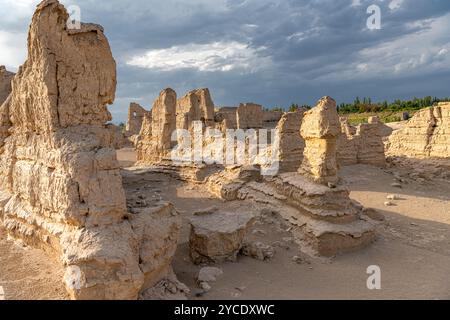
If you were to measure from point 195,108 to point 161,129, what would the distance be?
4.36 metres

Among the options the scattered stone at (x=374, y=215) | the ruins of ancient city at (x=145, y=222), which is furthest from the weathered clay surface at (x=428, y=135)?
the scattered stone at (x=374, y=215)

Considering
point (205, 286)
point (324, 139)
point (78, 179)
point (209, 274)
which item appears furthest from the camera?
point (324, 139)

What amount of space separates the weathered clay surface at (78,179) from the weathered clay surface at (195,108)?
555 inches

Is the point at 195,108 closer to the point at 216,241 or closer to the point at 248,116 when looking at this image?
the point at 248,116

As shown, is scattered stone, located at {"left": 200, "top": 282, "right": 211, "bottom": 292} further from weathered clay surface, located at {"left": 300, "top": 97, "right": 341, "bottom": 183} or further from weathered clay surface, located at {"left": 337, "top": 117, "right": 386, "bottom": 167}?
weathered clay surface, located at {"left": 337, "top": 117, "right": 386, "bottom": 167}

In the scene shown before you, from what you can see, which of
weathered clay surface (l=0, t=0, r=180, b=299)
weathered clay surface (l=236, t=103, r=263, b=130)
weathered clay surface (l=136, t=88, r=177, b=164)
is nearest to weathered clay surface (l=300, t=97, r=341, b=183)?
weathered clay surface (l=0, t=0, r=180, b=299)

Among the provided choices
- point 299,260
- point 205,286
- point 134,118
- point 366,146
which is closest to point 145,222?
point 205,286

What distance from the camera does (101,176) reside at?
19.9 ft

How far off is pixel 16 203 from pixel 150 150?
39.2 ft

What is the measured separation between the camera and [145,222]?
21.1ft

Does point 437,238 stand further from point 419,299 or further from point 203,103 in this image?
point 203,103

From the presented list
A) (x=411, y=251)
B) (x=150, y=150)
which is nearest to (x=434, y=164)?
(x=411, y=251)

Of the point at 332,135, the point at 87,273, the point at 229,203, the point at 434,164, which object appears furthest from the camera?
the point at 434,164

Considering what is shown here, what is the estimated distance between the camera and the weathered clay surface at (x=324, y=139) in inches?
Result: 379
